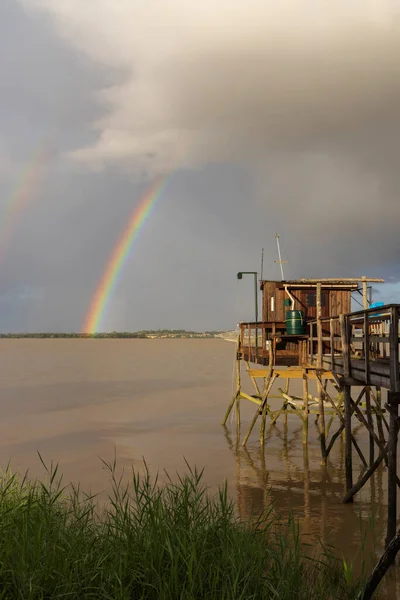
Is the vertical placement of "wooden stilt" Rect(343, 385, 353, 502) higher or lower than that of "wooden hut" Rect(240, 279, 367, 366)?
lower

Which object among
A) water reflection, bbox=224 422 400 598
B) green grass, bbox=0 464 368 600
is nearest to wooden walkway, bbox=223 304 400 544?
water reflection, bbox=224 422 400 598

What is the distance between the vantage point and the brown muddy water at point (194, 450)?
38.2 ft

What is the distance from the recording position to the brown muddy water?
38.2ft

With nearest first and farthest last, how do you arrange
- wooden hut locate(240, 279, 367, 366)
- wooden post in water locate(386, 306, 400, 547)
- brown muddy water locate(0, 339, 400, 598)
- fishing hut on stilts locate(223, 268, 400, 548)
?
1. wooden post in water locate(386, 306, 400, 547)
2. brown muddy water locate(0, 339, 400, 598)
3. fishing hut on stilts locate(223, 268, 400, 548)
4. wooden hut locate(240, 279, 367, 366)

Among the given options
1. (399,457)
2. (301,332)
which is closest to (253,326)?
(301,332)

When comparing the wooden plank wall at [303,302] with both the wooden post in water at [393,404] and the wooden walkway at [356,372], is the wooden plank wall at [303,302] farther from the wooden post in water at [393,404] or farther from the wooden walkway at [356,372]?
the wooden post in water at [393,404]

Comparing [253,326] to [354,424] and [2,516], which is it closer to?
[354,424]

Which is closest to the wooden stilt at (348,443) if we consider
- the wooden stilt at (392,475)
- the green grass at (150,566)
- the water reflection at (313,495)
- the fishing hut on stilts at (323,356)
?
the fishing hut on stilts at (323,356)

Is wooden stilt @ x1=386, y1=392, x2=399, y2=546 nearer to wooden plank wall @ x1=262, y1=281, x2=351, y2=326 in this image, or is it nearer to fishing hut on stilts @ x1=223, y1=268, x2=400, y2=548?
fishing hut on stilts @ x1=223, y1=268, x2=400, y2=548

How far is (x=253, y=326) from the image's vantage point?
2323 cm

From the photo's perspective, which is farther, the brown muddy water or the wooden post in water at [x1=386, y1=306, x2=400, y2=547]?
the brown muddy water

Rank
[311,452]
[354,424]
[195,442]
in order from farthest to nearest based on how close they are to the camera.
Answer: [354,424] < [195,442] < [311,452]

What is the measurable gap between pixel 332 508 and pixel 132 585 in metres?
7.51

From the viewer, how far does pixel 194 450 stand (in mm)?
19234
